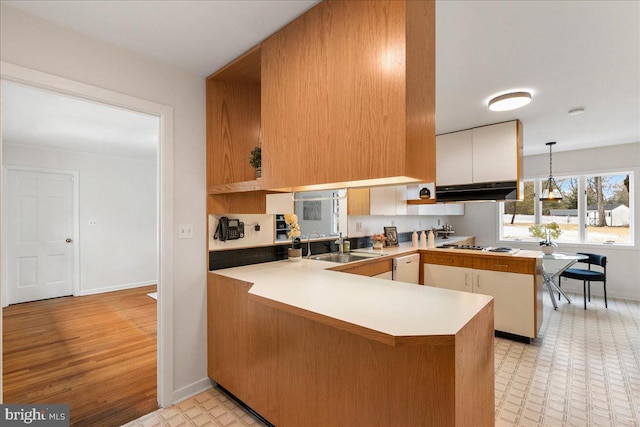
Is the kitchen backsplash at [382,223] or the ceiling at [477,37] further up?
the ceiling at [477,37]

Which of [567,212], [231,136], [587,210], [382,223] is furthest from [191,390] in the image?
[587,210]

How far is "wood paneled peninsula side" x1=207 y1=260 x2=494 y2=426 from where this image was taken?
1153mm

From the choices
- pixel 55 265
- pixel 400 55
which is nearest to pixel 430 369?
pixel 400 55

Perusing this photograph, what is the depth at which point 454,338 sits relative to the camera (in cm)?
102

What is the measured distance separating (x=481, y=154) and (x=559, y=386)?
2.45m

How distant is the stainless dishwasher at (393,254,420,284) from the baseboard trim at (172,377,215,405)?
2080 millimetres

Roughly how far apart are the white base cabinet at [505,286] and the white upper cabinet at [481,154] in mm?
1006

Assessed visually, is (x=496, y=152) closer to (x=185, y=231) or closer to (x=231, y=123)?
(x=231, y=123)

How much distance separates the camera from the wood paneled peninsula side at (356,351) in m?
1.15

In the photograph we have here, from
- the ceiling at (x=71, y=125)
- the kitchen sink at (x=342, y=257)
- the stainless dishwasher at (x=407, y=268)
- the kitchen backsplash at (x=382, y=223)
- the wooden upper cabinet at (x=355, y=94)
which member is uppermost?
the ceiling at (x=71, y=125)

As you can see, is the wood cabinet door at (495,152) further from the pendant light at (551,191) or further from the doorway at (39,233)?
the doorway at (39,233)

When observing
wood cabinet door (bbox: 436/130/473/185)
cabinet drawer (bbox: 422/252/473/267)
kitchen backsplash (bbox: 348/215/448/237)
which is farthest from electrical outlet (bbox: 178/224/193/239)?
wood cabinet door (bbox: 436/130/473/185)

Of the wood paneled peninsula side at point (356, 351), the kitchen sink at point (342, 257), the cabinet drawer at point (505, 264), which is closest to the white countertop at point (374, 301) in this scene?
the wood paneled peninsula side at point (356, 351)

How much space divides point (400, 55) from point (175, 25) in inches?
51.7
